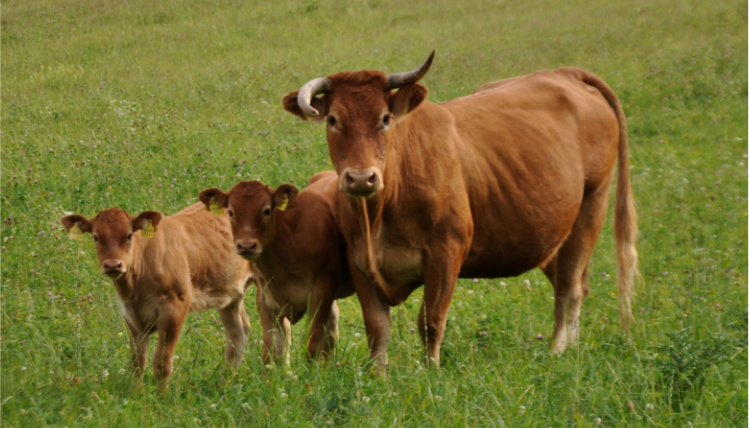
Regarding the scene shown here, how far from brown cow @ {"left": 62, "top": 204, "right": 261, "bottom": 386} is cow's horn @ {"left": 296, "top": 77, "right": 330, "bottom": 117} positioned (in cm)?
179

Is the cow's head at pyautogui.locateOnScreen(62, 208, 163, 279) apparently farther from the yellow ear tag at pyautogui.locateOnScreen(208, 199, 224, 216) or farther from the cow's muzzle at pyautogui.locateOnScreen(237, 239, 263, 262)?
the cow's muzzle at pyautogui.locateOnScreen(237, 239, 263, 262)

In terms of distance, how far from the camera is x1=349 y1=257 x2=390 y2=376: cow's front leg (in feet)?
21.0

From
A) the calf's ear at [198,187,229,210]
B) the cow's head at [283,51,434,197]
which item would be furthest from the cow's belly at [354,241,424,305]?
the calf's ear at [198,187,229,210]

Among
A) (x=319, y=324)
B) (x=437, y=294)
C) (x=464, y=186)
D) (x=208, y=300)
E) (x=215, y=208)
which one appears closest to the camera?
(x=437, y=294)

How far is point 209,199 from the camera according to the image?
7086mm

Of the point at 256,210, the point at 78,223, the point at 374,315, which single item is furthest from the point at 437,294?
the point at 78,223

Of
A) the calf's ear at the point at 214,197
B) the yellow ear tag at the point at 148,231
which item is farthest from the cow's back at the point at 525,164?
the yellow ear tag at the point at 148,231

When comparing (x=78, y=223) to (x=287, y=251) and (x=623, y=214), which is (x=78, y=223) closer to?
(x=287, y=251)

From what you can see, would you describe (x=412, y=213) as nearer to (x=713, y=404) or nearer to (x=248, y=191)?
(x=248, y=191)

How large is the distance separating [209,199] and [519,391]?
291 cm

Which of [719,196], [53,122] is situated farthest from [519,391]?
[53,122]

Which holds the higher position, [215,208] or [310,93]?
[310,93]

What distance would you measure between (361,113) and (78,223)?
2.75 m

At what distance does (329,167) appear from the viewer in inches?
528
